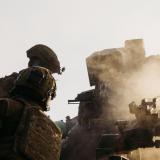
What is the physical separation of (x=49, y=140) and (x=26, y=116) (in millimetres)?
381

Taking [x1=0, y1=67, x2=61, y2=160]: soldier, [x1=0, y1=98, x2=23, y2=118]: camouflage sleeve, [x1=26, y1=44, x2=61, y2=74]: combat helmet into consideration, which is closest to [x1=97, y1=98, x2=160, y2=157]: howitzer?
[x1=26, y1=44, x2=61, y2=74]: combat helmet

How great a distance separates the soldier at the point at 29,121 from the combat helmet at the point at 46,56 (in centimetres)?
76

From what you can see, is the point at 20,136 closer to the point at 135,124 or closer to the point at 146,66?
the point at 135,124

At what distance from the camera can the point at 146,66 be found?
17.6 metres

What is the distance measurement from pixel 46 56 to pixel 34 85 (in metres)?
0.93

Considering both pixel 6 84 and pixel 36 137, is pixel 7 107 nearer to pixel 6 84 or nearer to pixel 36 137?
pixel 36 137

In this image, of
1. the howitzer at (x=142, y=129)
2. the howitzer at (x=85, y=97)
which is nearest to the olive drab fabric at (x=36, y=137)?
the howitzer at (x=142, y=129)

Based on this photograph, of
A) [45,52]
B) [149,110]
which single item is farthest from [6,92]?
[149,110]

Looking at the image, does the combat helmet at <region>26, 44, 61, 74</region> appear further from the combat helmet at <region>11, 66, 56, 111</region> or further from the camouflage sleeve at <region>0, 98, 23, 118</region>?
the camouflage sleeve at <region>0, 98, 23, 118</region>

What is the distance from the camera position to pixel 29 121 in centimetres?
365

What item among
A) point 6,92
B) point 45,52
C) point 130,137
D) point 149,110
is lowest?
point 130,137

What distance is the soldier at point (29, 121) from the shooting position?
3.51 m

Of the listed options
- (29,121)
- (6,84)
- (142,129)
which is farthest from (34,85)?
(142,129)

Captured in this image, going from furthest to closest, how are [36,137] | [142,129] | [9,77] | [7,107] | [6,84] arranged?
[142,129], [9,77], [6,84], [36,137], [7,107]
